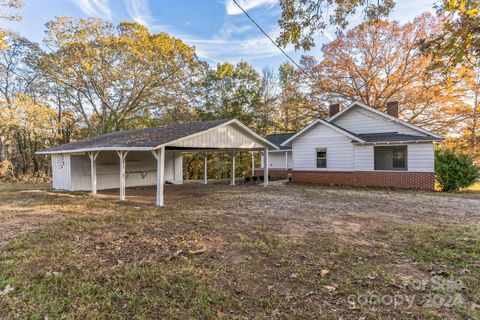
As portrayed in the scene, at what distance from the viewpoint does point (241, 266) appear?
13.4 ft

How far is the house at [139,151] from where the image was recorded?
10.0 m

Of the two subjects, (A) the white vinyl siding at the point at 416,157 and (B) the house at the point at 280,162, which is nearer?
(A) the white vinyl siding at the point at 416,157

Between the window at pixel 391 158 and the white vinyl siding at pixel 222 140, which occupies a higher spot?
the white vinyl siding at pixel 222 140

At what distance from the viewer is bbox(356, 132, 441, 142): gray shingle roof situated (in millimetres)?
12812

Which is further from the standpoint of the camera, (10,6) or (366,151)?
(366,151)

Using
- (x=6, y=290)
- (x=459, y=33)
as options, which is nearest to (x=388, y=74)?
(x=459, y=33)

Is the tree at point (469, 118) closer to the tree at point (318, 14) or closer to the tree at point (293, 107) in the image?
the tree at point (293, 107)

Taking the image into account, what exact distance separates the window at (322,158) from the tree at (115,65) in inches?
490

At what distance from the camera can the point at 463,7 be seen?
458cm

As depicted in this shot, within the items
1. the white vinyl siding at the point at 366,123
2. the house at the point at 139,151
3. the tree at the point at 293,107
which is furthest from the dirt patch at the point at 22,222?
the tree at the point at 293,107

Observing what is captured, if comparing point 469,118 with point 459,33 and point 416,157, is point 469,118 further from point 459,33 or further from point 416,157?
point 459,33

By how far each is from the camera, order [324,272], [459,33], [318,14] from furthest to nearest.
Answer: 1. [318,14]
2. [459,33]
3. [324,272]

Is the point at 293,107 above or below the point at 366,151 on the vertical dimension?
above

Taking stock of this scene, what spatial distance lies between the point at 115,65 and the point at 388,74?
2125 centimetres
